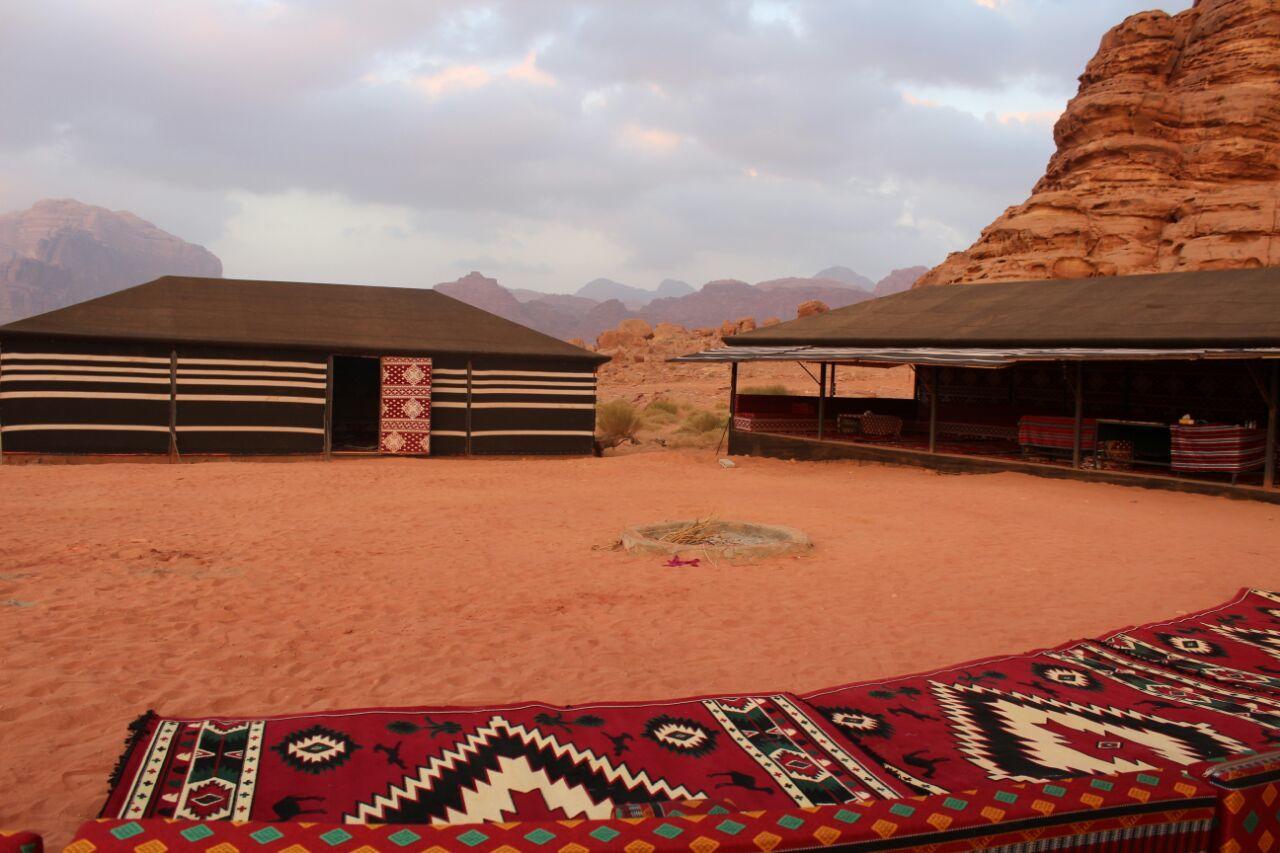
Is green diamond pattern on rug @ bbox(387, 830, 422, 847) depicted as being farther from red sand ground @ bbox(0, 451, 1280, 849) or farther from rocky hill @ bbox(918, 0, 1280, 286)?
rocky hill @ bbox(918, 0, 1280, 286)

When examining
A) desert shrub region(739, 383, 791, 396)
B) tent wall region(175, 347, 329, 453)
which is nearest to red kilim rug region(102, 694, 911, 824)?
tent wall region(175, 347, 329, 453)

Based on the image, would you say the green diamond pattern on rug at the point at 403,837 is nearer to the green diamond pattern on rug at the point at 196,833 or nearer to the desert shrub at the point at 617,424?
the green diamond pattern on rug at the point at 196,833

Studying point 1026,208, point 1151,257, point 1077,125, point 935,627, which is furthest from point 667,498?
point 1077,125

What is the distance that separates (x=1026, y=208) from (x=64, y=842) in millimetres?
38574

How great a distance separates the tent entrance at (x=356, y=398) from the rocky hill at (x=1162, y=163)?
23641 mm

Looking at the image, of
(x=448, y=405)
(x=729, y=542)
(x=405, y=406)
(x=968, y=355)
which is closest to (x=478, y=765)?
(x=729, y=542)

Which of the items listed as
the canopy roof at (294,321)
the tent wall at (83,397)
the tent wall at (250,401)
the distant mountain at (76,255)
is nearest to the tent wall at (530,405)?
the canopy roof at (294,321)

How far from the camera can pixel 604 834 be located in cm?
204

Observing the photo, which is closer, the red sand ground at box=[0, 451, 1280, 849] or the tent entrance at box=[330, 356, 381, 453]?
the red sand ground at box=[0, 451, 1280, 849]

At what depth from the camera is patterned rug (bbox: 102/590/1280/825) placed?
2537 millimetres

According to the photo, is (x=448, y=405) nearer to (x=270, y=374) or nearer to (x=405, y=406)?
(x=405, y=406)

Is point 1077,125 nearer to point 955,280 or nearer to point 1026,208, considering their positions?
point 1026,208

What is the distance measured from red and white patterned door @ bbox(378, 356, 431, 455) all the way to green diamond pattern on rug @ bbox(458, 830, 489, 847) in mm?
14026

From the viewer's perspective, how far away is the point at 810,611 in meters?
6.08
